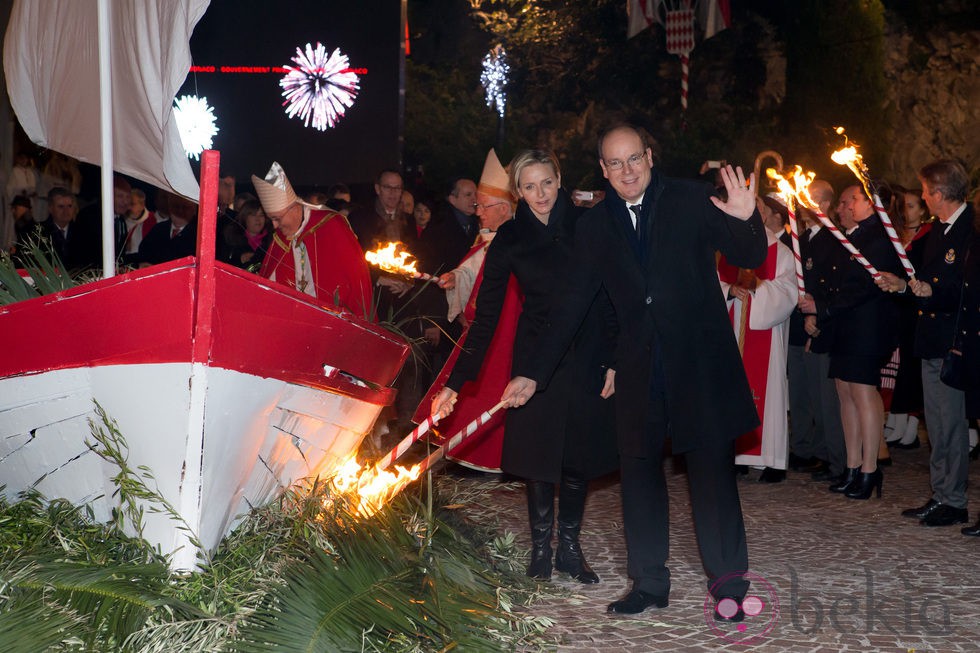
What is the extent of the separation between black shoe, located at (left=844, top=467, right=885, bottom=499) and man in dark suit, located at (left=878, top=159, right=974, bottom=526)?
2.28 feet

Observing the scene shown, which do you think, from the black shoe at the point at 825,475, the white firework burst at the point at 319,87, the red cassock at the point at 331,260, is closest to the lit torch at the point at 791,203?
the black shoe at the point at 825,475

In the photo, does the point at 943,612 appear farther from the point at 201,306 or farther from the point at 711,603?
the point at 201,306

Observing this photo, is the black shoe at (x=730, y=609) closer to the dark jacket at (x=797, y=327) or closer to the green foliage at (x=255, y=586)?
the green foliage at (x=255, y=586)

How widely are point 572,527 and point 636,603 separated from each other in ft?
2.21

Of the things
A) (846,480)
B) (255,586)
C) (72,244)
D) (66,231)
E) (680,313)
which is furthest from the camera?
(66,231)

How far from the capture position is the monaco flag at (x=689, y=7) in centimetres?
2019

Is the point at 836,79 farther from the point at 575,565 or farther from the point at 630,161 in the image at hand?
the point at 630,161

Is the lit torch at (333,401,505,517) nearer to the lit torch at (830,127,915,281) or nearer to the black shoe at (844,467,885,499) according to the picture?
the lit torch at (830,127,915,281)

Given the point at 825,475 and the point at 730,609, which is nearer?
the point at 730,609

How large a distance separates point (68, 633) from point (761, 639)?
8.32ft

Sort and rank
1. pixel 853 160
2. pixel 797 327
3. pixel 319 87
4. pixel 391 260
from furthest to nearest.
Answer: pixel 319 87
pixel 797 327
pixel 391 260
pixel 853 160

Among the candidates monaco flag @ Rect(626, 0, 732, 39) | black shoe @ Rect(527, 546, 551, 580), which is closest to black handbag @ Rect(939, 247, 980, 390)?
black shoe @ Rect(527, 546, 551, 580)

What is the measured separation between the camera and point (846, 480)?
7.55m

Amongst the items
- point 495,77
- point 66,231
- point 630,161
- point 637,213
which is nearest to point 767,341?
point 637,213
